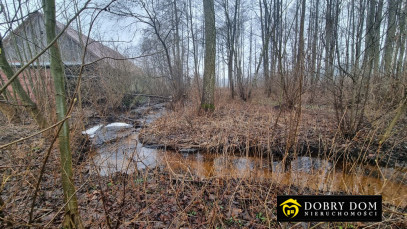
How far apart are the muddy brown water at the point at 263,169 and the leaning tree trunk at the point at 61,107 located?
0.91 meters

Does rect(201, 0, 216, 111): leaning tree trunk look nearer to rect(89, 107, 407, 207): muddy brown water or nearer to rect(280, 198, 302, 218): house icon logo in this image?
rect(89, 107, 407, 207): muddy brown water

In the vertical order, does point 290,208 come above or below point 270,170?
above

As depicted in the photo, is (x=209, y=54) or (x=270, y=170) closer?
(x=270, y=170)

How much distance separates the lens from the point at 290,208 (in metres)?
1.71

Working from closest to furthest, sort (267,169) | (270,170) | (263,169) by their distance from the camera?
(263,169)
(270,170)
(267,169)

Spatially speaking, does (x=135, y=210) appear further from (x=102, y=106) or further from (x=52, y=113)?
(x=102, y=106)

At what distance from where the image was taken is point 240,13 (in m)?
12.3

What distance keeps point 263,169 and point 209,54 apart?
174 inches

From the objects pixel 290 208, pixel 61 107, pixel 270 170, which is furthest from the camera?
pixel 270 170

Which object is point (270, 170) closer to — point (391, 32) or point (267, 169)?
point (267, 169)

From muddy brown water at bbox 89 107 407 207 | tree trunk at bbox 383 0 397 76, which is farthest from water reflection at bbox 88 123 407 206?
tree trunk at bbox 383 0 397 76

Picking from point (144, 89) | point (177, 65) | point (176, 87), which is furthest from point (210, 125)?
point (144, 89)

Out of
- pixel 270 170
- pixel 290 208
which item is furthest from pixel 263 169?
pixel 290 208

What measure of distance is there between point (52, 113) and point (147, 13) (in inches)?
295
